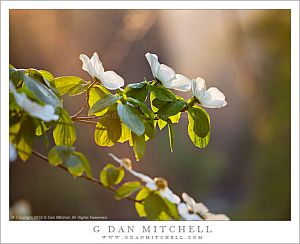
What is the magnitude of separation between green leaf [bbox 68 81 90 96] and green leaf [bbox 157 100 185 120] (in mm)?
89

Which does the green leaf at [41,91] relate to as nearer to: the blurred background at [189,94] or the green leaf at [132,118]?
the green leaf at [132,118]

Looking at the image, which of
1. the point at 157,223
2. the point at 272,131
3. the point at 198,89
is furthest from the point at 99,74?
the point at 272,131

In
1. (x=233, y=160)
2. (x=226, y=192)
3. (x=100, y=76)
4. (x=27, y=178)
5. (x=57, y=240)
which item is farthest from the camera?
(x=233, y=160)

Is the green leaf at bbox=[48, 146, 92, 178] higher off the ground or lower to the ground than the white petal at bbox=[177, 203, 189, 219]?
higher

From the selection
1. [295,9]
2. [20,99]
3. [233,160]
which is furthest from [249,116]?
[20,99]

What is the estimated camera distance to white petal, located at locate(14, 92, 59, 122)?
395mm

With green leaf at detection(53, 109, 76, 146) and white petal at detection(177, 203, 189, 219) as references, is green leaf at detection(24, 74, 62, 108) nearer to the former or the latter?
green leaf at detection(53, 109, 76, 146)

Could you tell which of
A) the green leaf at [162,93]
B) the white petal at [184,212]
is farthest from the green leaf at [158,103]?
the white petal at [184,212]

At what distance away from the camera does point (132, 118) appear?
452 millimetres

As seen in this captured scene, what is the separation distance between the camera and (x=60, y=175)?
3.77 feet

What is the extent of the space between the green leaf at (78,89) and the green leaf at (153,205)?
0.48ft

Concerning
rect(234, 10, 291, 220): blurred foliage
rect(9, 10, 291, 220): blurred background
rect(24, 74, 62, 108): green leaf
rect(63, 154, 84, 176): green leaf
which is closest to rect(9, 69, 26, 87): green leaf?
rect(24, 74, 62, 108): green leaf

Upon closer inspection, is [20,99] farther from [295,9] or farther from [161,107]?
[295,9]

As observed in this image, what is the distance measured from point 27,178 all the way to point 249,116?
575 mm
